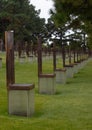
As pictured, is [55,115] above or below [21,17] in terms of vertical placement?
below

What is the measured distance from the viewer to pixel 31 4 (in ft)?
251

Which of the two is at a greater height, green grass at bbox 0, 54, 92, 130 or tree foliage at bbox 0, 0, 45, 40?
tree foliage at bbox 0, 0, 45, 40

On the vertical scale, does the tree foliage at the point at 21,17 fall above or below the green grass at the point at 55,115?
above

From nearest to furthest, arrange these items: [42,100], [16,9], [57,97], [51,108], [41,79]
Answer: [51,108] < [42,100] < [57,97] < [41,79] < [16,9]

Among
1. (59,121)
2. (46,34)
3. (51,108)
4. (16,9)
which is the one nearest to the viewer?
(59,121)

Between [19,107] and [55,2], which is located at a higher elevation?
[55,2]

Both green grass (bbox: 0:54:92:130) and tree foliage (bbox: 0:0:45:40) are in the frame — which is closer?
green grass (bbox: 0:54:92:130)

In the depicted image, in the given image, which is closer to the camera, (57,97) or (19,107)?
(19,107)

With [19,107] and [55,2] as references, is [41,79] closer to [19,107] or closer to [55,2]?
[55,2]

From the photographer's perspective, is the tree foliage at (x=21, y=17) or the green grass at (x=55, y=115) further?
the tree foliage at (x=21, y=17)

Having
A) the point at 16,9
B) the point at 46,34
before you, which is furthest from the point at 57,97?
the point at 46,34

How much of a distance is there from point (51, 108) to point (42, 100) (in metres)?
1.55

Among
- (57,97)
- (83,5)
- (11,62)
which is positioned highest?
(83,5)

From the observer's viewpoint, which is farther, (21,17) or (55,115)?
(21,17)
